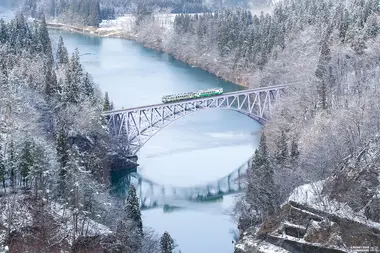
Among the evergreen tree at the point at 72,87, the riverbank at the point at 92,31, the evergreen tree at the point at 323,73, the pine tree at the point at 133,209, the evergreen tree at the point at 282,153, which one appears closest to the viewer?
the pine tree at the point at 133,209

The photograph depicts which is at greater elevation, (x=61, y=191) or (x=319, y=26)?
(x=319, y=26)

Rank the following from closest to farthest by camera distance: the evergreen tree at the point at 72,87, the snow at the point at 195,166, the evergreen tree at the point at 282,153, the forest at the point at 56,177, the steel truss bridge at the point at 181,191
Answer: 1. the forest at the point at 56,177
2. the evergreen tree at the point at 282,153
3. the steel truss bridge at the point at 181,191
4. the evergreen tree at the point at 72,87
5. the snow at the point at 195,166

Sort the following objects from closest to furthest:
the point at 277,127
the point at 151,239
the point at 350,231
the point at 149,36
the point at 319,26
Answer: the point at 350,231
the point at 151,239
the point at 277,127
the point at 319,26
the point at 149,36

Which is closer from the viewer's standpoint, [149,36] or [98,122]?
[98,122]

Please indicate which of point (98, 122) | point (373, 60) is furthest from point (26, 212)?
point (373, 60)

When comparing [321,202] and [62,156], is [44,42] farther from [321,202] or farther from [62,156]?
[321,202]

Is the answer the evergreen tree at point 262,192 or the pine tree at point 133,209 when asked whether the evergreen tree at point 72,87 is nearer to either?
the pine tree at point 133,209

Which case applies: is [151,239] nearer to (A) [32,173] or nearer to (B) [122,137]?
(A) [32,173]

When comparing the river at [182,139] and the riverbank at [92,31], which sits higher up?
the riverbank at [92,31]

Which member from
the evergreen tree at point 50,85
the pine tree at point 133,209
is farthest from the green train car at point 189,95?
the pine tree at point 133,209
